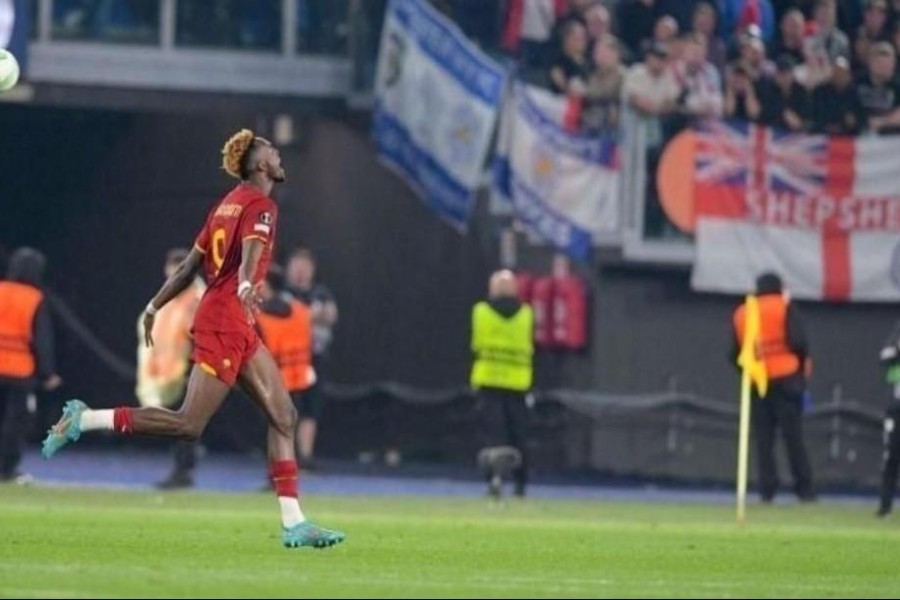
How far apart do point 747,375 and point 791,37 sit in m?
8.65

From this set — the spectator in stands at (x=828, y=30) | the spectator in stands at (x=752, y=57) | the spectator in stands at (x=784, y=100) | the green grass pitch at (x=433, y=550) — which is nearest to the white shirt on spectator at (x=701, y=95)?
the spectator in stands at (x=752, y=57)

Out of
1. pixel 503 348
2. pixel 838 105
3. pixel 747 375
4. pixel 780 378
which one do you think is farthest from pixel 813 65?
pixel 747 375

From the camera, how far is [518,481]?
86.4ft

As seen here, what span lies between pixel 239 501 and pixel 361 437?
7959 millimetres

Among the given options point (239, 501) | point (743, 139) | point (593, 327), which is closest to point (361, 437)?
point (593, 327)

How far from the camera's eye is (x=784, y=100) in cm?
2988

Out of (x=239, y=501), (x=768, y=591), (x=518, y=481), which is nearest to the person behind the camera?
(x=768, y=591)

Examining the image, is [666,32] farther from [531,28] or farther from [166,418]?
[166,418]

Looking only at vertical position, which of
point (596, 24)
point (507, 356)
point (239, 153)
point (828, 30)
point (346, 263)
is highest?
point (828, 30)

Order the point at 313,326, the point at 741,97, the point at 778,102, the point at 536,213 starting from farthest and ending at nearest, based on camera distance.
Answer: the point at 778,102, the point at 741,97, the point at 536,213, the point at 313,326

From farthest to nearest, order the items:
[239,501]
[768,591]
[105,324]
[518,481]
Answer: [105,324] → [518,481] → [239,501] → [768,591]

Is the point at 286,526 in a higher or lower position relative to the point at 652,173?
lower

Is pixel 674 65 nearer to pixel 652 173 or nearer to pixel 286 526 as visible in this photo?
pixel 652 173

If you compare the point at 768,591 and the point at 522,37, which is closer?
the point at 768,591
